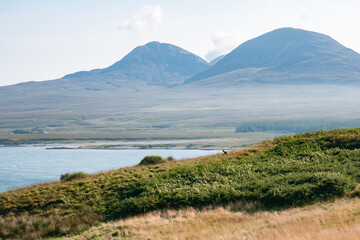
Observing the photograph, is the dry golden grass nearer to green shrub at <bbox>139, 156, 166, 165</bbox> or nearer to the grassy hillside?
the grassy hillside

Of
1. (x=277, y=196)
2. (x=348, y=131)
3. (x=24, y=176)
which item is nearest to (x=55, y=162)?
(x=24, y=176)

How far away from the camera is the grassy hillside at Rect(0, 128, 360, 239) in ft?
64.8

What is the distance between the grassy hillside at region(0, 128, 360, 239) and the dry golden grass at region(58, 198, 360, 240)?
3.92 feet

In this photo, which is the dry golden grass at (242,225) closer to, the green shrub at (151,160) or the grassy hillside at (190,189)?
the grassy hillside at (190,189)

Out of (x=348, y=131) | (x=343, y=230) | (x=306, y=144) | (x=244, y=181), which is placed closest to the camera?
(x=343, y=230)

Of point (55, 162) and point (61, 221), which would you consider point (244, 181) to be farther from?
point (55, 162)

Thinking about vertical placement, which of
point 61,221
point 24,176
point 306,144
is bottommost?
point 24,176

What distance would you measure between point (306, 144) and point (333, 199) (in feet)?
40.8

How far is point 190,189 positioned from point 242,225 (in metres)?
6.04

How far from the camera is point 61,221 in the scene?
20484 millimetres

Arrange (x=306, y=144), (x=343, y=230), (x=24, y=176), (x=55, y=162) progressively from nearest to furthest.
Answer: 1. (x=343, y=230)
2. (x=306, y=144)
3. (x=24, y=176)
4. (x=55, y=162)

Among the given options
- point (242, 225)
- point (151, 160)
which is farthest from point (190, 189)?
point (151, 160)

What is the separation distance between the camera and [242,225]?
53.5 feet

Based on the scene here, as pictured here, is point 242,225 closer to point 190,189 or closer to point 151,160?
point 190,189
